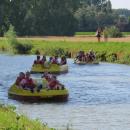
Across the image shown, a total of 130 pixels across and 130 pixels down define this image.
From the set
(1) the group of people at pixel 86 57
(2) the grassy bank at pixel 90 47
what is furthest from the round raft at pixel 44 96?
(2) the grassy bank at pixel 90 47

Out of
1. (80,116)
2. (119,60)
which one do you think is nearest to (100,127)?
(80,116)

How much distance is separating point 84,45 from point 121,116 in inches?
1794

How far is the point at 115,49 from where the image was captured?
206 ft

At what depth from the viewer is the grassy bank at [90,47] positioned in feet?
203

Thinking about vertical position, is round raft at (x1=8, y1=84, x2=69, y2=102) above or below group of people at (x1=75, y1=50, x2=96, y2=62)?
above

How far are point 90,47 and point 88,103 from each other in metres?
38.2

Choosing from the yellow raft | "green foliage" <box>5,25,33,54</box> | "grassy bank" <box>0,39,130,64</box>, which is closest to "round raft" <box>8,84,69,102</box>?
the yellow raft

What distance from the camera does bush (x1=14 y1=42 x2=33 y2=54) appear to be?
77812 mm

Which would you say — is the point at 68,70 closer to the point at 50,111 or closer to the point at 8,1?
the point at 50,111

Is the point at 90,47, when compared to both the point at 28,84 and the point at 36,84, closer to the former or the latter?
the point at 36,84

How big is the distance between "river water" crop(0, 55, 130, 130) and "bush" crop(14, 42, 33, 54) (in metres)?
25.4

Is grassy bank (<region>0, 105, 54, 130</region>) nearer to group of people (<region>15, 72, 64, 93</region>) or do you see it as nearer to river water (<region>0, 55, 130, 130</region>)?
river water (<region>0, 55, 130, 130</region>)

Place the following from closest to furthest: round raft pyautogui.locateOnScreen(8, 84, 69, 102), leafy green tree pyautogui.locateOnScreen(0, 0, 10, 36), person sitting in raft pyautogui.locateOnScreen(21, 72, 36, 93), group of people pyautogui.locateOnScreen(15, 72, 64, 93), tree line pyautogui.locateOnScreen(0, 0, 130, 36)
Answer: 1. round raft pyautogui.locateOnScreen(8, 84, 69, 102)
2. group of people pyautogui.locateOnScreen(15, 72, 64, 93)
3. person sitting in raft pyautogui.locateOnScreen(21, 72, 36, 93)
4. leafy green tree pyautogui.locateOnScreen(0, 0, 10, 36)
5. tree line pyautogui.locateOnScreen(0, 0, 130, 36)

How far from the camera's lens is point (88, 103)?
31.0 m
